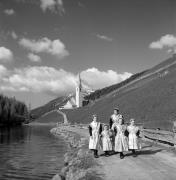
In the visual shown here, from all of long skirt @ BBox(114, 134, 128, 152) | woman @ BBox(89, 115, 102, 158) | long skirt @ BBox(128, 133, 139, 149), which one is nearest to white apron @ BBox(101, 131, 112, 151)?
woman @ BBox(89, 115, 102, 158)

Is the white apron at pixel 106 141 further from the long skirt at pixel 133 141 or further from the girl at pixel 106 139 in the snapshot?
the long skirt at pixel 133 141

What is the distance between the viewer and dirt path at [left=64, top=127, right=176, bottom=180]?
49.7 feet

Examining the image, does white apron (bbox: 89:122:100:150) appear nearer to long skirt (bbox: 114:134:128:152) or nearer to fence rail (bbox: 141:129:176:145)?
long skirt (bbox: 114:134:128:152)

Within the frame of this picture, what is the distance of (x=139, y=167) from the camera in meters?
17.6

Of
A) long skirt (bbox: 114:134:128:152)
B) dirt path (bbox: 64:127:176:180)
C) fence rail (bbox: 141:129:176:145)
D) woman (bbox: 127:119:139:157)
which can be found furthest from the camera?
fence rail (bbox: 141:129:176:145)

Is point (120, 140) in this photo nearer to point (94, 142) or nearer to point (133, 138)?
point (133, 138)

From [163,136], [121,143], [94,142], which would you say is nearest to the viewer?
[121,143]

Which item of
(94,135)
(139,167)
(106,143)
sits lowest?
(139,167)

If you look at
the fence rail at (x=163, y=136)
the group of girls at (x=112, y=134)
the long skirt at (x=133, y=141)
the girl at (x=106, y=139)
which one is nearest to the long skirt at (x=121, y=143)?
the group of girls at (x=112, y=134)

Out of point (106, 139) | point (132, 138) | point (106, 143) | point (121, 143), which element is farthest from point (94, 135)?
point (132, 138)

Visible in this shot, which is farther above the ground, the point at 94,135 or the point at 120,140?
the point at 94,135

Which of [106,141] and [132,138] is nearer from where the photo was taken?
[106,141]

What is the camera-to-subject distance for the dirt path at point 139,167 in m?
15.2

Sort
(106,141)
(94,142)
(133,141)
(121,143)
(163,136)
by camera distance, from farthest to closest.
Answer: (163,136), (133,141), (106,141), (94,142), (121,143)
